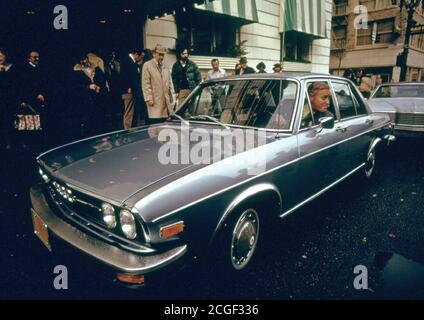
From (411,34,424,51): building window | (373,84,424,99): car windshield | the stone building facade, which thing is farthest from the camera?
(411,34,424,51): building window

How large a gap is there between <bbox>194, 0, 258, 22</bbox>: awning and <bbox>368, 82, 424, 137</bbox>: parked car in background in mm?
4710

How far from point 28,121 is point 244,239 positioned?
4.27 m

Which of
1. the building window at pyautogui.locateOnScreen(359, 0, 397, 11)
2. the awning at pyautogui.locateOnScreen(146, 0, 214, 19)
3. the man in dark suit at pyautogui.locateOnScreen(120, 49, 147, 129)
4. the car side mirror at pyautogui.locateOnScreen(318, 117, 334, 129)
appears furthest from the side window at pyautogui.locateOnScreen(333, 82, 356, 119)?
the building window at pyautogui.locateOnScreen(359, 0, 397, 11)

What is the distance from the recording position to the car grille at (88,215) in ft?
5.86

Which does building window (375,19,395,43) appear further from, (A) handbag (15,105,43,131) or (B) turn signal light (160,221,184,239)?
(B) turn signal light (160,221,184,239)

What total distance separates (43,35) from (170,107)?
442 centimetres

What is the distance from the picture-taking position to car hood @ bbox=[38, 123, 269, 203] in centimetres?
192

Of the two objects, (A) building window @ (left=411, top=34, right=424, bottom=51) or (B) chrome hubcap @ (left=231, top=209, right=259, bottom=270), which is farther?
(A) building window @ (left=411, top=34, right=424, bottom=51)

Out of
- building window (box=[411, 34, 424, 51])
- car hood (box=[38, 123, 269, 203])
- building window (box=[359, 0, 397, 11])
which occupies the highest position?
building window (box=[359, 0, 397, 11])

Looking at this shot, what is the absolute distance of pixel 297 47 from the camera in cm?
1438

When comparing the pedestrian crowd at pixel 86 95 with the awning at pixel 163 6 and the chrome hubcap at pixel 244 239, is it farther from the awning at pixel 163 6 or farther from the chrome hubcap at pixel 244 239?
the chrome hubcap at pixel 244 239

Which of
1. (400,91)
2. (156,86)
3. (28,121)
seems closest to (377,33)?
(400,91)

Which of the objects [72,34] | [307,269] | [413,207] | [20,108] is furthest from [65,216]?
[72,34]
